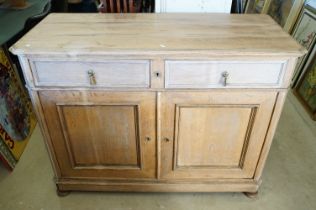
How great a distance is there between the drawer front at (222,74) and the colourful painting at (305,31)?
4.26ft

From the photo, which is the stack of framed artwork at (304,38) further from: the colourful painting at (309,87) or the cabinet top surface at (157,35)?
the cabinet top surface at (157,35)

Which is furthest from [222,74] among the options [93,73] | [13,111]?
[13,111]

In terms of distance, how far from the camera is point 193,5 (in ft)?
4.41

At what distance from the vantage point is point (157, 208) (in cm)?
131

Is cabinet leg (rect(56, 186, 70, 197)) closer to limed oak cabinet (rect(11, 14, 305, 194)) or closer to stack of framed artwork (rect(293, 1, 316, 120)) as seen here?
limed oak cabinet (rect(11, 14, 305, 194))

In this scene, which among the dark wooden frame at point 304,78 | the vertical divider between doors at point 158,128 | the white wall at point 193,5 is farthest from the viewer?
the dark wooden frame at point 304,78

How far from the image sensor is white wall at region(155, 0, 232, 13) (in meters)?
1.33

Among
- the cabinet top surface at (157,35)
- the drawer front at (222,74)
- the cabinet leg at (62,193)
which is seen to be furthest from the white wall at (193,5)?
the cabinet leg at (62,193)

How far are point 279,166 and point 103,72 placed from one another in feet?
4.03

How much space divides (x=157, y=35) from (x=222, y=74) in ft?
0.99

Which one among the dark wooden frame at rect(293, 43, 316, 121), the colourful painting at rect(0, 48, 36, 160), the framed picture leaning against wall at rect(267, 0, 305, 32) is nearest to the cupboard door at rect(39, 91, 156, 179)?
the colourful painting at rect(0, 48, 36, 160)

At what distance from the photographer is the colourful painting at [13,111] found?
1486 millimetres

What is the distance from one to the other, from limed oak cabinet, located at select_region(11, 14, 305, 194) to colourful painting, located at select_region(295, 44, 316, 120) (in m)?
1.01

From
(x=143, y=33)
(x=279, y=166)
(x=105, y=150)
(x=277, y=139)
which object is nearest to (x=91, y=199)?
(x=105, y=150)
